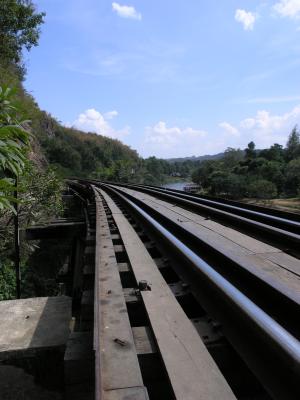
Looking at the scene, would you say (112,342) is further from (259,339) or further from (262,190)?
(262,190)

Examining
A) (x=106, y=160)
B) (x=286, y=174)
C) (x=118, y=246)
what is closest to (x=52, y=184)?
(x=118, y=246)

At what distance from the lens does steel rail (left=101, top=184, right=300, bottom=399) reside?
4.13 feet

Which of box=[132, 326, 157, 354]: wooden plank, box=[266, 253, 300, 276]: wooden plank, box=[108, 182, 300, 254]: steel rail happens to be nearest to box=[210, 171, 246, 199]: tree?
box=[108, 182, 300, 254]: steel rail

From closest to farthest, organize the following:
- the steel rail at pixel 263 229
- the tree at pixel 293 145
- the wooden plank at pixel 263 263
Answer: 1. the wooden plank at pixel 263 263
2. the steel rail at pixel 263 229
3. the tree at pixel 293 145

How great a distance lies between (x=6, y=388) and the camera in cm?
221

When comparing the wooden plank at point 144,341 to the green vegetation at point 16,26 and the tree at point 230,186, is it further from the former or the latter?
the tree at point 230,186

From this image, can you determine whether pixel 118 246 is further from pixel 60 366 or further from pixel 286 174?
pixel 286 174

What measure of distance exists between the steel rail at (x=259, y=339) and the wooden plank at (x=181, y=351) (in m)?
0.16

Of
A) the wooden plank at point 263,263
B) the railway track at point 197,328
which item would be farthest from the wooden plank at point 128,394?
the wooden plank at point 263,263

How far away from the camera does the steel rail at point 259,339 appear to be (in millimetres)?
1260

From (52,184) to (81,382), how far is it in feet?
24.9

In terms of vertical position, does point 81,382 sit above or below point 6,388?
above

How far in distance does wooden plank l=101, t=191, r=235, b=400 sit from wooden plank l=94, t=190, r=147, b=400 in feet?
0.42

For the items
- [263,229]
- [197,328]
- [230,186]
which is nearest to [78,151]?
[230,186]
